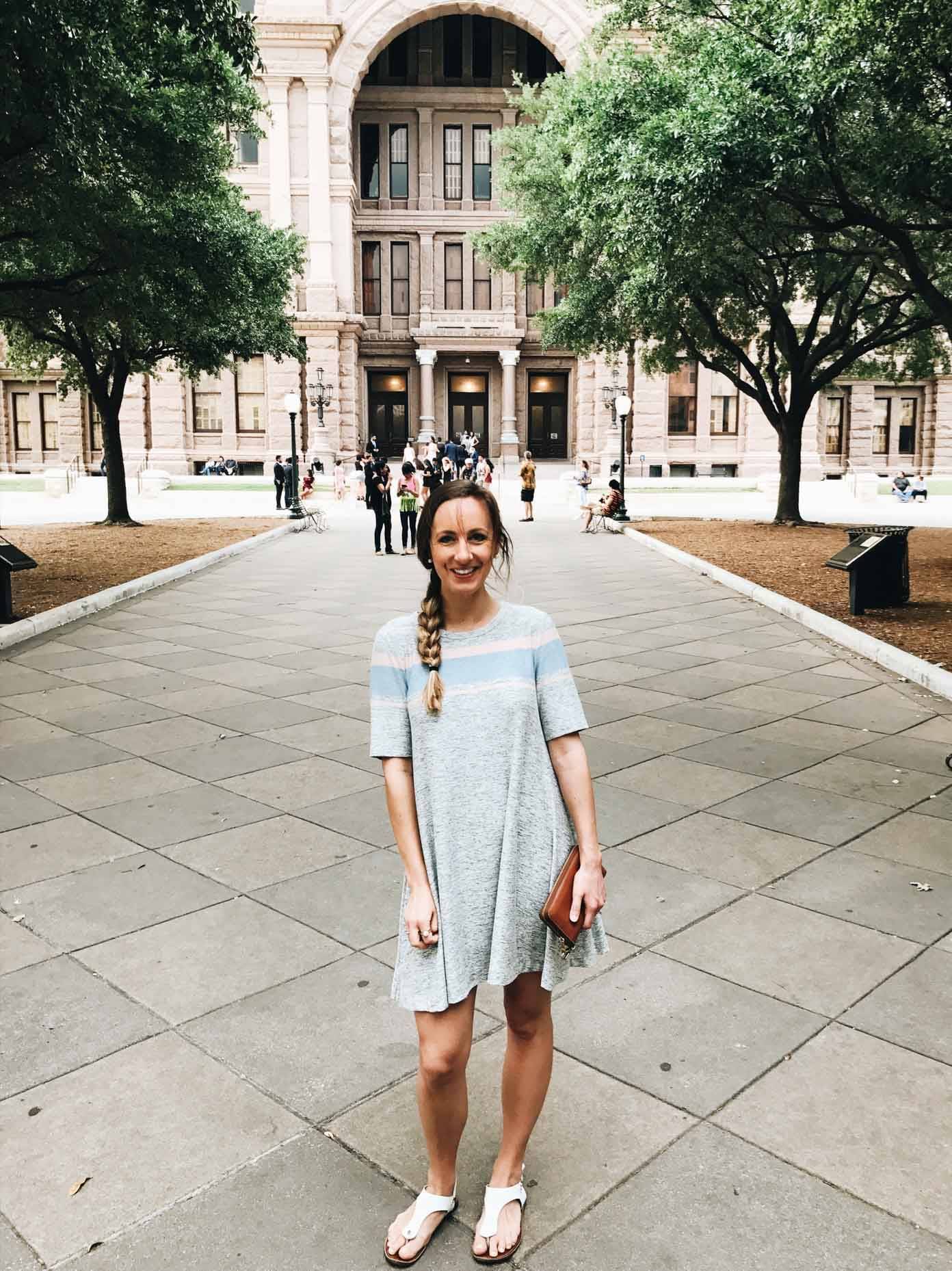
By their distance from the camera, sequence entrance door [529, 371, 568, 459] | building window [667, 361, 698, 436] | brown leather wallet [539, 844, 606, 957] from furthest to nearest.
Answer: entrance door [529, 371, 568, 459], building window [667, 361, 698, 436], brown leather wallet [539, 844, 606, 957]

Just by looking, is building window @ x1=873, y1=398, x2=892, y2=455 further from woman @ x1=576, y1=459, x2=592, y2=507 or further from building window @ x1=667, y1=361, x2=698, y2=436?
woman @ x1=576, y1=459, x2=592, y2=507

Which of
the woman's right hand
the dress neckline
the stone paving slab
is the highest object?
the dress neckline

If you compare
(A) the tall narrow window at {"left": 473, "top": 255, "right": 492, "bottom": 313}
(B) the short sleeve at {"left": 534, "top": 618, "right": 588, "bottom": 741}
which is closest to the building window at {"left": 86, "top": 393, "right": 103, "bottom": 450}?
(A) the tall narrow window at {"left": 473, "top": 255, "right": 492, "bottom": 313}

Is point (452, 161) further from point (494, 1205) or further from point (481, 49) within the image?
point (494, 1205)

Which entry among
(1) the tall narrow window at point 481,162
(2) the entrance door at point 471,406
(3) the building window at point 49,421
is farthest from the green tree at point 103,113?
(1) the tall narrow window at point 481,162

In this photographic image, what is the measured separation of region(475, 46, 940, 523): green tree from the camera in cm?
1427

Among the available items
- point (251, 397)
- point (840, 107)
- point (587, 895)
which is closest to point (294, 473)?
point (840, 107)

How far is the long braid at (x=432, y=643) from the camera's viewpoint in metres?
2.42

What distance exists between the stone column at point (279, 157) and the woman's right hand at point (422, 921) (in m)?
50.9

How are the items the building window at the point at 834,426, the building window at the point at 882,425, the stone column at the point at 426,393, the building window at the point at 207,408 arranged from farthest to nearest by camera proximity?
the stone column at the point at 426,393, the building window at the point at 882,425, the building window at the point at 834,426, the building window at the point at 207,408

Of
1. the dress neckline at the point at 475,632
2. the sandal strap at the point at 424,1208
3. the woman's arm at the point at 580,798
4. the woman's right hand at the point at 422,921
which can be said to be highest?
the dress neckline at the point at 475,632

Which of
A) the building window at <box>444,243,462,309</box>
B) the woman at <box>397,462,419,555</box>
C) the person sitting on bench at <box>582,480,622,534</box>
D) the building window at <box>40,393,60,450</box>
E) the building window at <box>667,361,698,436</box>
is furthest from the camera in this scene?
the building window at <box>444,243,462,309</box>

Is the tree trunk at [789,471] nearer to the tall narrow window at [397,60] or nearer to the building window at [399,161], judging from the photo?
the building window at [399,161]

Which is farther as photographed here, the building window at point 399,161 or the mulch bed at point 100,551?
the building window at point 399,161
